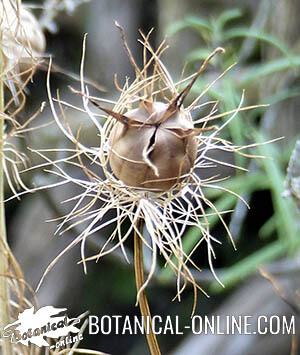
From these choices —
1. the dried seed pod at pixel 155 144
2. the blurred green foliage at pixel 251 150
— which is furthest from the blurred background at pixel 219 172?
the dried seed pod at pixel 155 144

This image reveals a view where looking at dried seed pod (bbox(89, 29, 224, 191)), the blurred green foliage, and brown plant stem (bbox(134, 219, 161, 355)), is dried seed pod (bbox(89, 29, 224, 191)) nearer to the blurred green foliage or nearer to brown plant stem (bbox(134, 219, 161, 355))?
brown plant stem (bbox(134, 219, 161, 355))

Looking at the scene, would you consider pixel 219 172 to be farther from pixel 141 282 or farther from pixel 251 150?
pixel 141 282

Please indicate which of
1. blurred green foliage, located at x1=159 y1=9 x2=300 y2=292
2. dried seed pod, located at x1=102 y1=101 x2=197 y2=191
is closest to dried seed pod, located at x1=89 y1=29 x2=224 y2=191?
dried seed pod, located at x1=102 y1=101 x2=197 y2=191

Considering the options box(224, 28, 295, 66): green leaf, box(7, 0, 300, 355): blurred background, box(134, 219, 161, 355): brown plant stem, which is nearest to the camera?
box(134, 219, 161, 355): brown plant stem

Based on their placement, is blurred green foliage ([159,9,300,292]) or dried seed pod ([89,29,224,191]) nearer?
dried seed pod ([89,29,224,191])

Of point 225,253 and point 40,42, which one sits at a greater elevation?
point 40,42

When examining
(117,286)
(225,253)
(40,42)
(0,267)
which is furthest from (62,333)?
(117,286)

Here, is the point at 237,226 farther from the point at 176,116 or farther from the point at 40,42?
the point at 176,116
